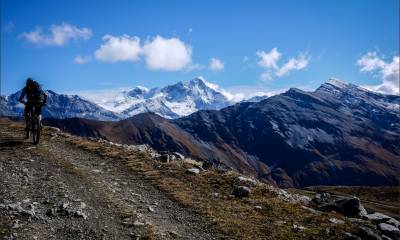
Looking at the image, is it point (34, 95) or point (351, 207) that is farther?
point (34, 95)

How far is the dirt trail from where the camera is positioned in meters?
13.5

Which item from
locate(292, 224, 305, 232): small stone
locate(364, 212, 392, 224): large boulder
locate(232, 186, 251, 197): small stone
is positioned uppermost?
locate(232, 186, 251, 197): small stone


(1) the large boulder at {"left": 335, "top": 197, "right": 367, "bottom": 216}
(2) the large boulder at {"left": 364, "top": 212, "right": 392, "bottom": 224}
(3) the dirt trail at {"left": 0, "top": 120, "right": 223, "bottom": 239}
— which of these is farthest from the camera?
(1) the large boulder at {"left": 335, "top": 197, "right": 367, "bottom": 216}

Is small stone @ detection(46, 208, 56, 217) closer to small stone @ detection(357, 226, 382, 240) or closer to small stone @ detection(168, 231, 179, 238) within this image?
small stone @ detection(168, 231, 179, 238)

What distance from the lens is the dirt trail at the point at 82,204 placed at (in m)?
13.5

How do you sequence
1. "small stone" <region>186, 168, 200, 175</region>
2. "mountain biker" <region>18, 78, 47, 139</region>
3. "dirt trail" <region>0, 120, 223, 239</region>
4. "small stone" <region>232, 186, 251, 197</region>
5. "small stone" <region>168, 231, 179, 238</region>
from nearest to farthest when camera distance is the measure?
"dirt trail" <region>0, 120, 223, 239</region>, "small stone" <region>168, 231, 179, 238</region>, "small stone" <region>232, 186, 251, 197</region>, "small stone" <region>186, 168, 200, 175</region>, "mountain biker" <region>18, 78, 47, 139</region>

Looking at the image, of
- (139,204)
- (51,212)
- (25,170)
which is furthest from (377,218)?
(25,170)

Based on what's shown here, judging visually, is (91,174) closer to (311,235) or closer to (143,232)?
(143,232)

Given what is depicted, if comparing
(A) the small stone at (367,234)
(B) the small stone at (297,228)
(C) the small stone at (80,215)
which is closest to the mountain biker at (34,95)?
(C) the small stone at (80,215)

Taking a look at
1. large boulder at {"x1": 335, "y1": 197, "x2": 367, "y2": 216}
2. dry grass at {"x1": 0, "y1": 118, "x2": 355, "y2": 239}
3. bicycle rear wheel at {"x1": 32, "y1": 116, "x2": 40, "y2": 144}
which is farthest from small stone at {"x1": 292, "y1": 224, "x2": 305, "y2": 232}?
bicycle rear wheel at {"x1": 32, "y1": 116, "x2": 40, "y2": 144}

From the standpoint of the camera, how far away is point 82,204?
1558cm

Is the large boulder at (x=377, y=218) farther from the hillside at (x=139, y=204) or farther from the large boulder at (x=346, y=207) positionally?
the hillside at (x=139, y=204)

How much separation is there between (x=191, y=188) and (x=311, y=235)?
672cm

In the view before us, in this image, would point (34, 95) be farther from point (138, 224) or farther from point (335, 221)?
point (335, 221)
